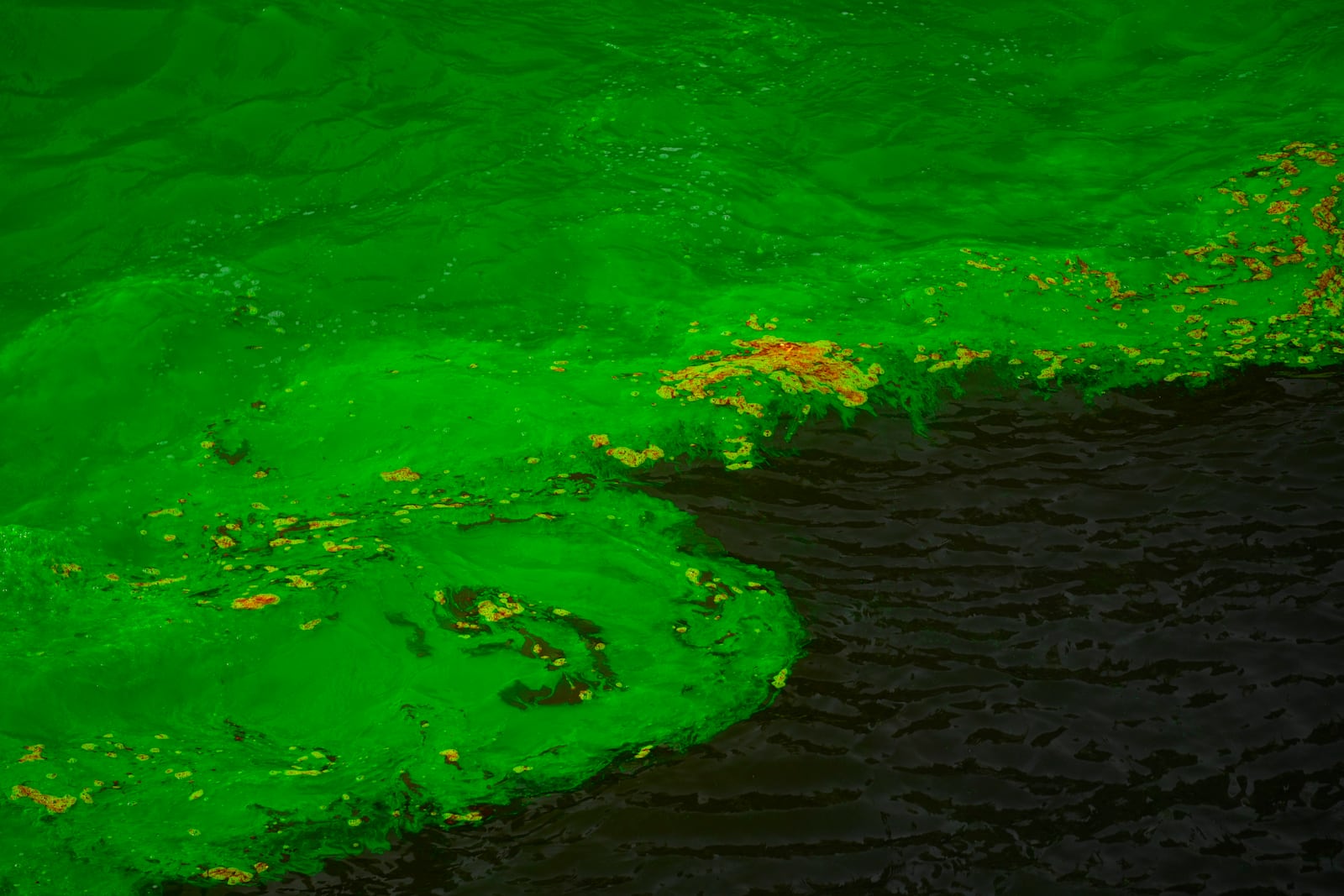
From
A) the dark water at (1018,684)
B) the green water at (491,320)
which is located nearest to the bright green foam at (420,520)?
the green water at (491,320)

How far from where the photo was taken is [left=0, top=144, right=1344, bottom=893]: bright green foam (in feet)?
10.3

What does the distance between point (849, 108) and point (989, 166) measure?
0.93 meters

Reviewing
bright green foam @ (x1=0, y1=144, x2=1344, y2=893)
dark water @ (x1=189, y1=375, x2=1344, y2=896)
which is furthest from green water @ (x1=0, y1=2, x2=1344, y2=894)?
dark water @ (x1=189, y1=375, x2=1344, y2=896)

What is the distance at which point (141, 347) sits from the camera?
4617 mm

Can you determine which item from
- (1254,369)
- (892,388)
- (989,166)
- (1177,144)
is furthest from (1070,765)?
(1177,144)

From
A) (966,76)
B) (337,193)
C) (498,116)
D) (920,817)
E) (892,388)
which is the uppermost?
(966,76)

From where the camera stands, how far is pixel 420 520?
13.1 ft

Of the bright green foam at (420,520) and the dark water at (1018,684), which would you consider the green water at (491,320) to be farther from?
the dark water at (1018,684)

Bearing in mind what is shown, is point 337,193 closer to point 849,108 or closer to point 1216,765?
point 849,108

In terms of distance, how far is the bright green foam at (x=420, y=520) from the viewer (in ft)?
10.3

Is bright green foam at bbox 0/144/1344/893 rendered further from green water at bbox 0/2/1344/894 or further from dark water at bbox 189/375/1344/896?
dark water at bbox 189/375/1344/896

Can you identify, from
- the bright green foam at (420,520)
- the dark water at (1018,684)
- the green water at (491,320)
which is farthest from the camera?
the green water at (491,320)

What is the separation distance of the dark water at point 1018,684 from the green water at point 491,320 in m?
0.18

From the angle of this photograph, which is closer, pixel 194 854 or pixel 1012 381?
pixel 194 854
